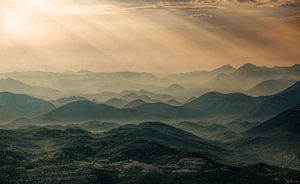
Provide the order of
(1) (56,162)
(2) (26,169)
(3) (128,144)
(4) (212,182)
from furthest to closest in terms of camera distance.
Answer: (3) (128,144) < (1) (56,162) < (2) (26,169) < (4) (212,182)

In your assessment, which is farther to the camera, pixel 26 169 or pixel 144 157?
pixel 144 157

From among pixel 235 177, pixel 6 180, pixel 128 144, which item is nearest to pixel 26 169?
pixel 6 180

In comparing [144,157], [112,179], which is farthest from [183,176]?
[144,157]

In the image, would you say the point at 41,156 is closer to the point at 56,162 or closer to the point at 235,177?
the point at 56,162

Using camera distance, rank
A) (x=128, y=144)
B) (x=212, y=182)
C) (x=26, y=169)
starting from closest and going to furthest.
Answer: (x=212, y=182) → (x=26, y=169) → (x=128, y=144)

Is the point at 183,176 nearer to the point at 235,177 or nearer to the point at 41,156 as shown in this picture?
the point at 235,177

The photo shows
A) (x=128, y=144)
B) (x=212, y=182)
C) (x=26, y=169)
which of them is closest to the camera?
(x=212, y=182)

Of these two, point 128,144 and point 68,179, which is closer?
point 68,179
